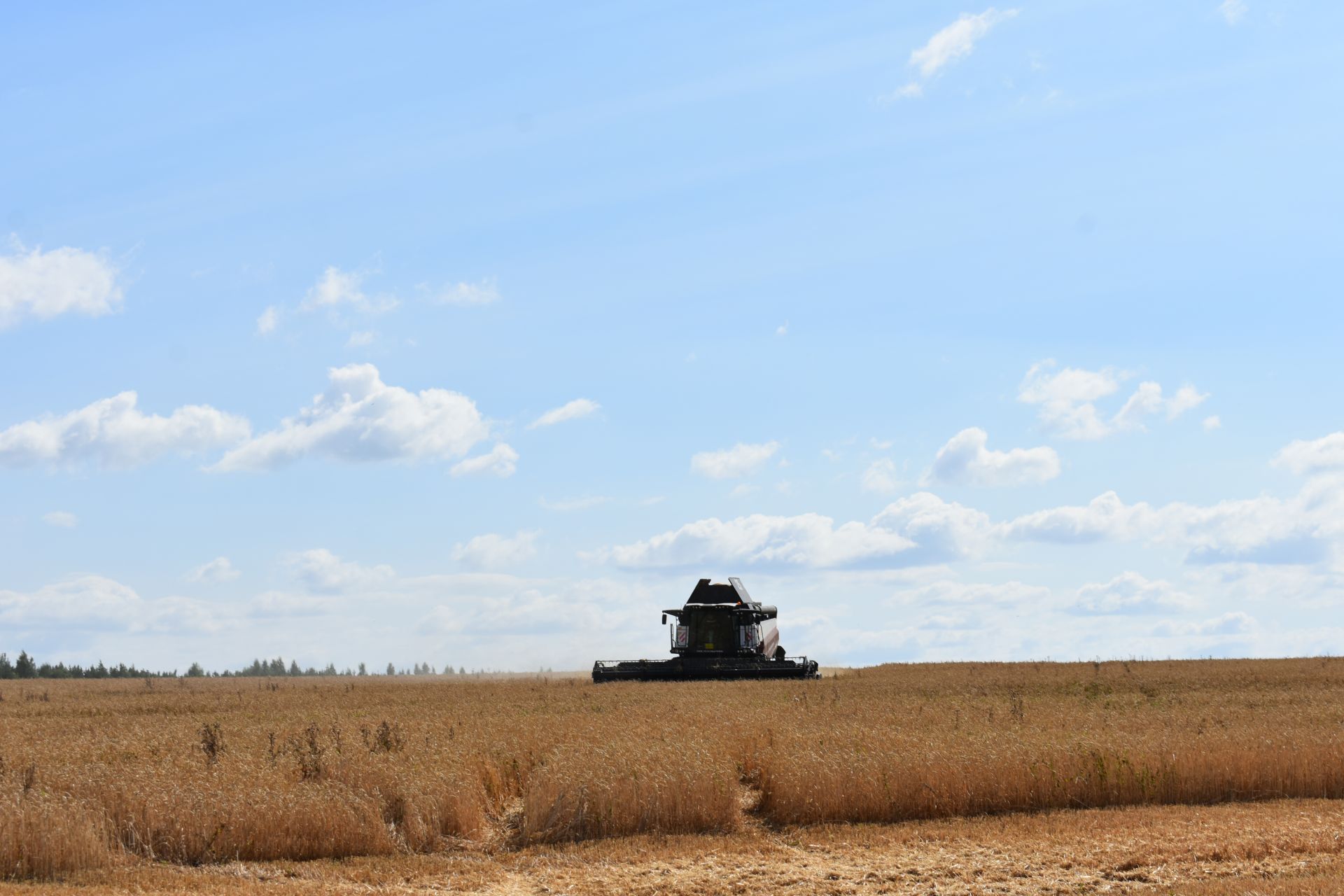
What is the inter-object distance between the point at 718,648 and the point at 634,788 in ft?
109

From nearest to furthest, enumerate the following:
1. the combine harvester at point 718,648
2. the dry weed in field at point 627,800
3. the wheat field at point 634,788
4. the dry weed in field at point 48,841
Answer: the dry weed in field at point 48,841
the wheat field at point 634,788
the dry weed in field at point 627,800
the combine harvester at point 718,648

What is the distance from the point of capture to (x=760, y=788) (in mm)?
18391

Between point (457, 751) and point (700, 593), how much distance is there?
31853mm

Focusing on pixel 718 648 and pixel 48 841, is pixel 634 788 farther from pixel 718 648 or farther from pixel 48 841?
pixel 718 648

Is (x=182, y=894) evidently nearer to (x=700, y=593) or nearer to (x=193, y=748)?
(x=193, y=748)

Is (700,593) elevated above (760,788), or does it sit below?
above

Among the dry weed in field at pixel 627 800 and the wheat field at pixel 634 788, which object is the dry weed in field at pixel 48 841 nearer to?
the wheat field at pixel 634 788

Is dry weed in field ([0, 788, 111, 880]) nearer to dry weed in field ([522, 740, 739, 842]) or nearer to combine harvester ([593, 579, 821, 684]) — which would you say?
dry weed in field ([522, 740, 739, 842])

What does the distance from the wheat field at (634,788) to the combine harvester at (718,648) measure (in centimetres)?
1906

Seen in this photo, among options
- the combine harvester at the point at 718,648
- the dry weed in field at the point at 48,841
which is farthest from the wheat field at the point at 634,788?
the combine harvester at the point at 718,648

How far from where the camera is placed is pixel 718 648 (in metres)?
49.0

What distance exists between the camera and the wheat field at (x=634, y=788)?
1454cm

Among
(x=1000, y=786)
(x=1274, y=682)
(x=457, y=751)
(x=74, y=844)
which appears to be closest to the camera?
(x=74, y=844)

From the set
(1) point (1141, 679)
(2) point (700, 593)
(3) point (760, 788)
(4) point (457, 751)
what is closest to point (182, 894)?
(4) point (457, 751)
